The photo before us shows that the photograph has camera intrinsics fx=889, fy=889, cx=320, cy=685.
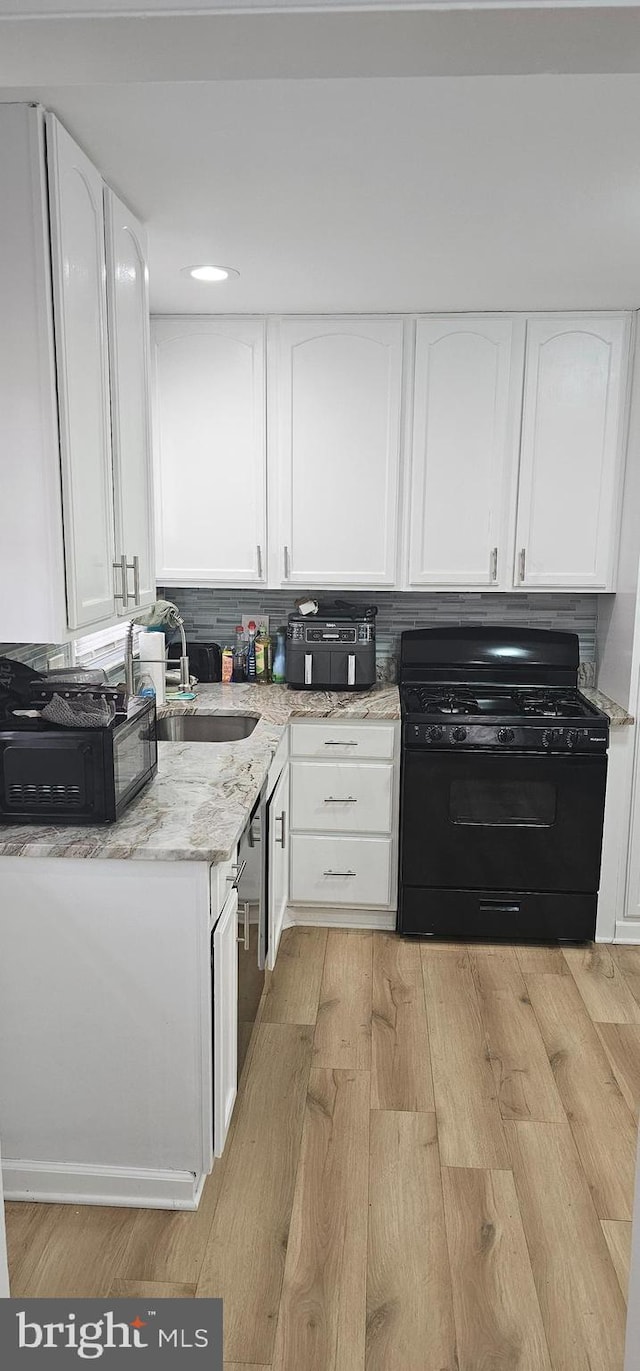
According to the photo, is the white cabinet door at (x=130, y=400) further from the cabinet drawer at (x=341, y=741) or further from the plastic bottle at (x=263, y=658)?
the plastic bottle at (x=263, y=658)

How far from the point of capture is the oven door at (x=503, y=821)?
3.30 meters

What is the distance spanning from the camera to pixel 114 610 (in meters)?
2.23

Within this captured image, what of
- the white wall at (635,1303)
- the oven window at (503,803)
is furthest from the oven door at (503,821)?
the white wall at (635,1303)

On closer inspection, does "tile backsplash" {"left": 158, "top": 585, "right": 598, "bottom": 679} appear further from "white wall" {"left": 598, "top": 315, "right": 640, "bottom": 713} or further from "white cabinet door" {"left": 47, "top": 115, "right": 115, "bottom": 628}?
"white cabinet door" {"left": 47, "top": 115, "right": 115, "bottom": 628}

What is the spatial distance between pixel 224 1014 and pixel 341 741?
1.39 m

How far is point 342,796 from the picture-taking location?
3430mm

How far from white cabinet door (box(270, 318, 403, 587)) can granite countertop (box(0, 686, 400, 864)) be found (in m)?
0.55

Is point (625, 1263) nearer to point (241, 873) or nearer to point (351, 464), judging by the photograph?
point (241, 873)

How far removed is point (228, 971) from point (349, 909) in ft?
4.70

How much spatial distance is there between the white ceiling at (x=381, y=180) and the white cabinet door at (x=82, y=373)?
109 mm

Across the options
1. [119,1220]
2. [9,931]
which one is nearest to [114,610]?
[9,931]

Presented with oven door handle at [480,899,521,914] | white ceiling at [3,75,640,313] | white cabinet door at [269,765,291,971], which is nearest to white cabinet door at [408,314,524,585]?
white ceiling at [3,75,640,313]

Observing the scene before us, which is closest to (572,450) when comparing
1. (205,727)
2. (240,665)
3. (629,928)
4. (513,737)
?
(513,737)

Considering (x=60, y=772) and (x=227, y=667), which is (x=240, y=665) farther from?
(x=60, y=772)
